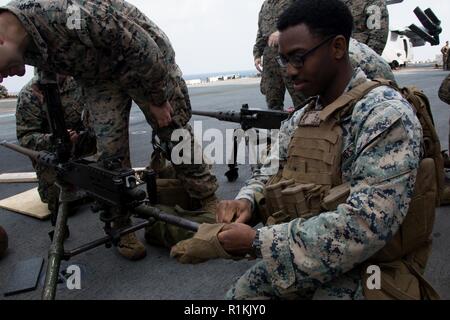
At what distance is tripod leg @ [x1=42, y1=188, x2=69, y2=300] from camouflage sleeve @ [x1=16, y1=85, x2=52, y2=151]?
935 mm

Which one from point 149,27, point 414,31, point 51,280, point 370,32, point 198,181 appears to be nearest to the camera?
point 51,280

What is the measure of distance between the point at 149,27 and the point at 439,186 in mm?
2095

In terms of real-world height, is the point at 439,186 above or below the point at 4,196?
above

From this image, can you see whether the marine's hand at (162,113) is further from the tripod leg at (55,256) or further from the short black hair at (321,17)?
the short black hair at (321,17)

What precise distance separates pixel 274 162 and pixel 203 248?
653mm

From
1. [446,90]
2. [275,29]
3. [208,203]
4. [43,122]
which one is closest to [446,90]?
[446,90]

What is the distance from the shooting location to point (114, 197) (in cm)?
192

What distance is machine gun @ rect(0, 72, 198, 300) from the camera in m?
1.87

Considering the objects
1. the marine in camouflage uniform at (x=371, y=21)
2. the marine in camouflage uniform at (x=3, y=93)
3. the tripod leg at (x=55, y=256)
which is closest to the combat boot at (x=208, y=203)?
the tripod leg at (x=55, y=256)

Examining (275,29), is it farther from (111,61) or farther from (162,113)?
(111,61)

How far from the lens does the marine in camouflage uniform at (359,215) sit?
108 centimetres

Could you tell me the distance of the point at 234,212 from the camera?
4.97ft

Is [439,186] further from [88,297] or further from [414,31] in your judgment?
[414,31]

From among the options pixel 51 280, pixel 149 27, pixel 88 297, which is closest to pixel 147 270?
pixel 88 297
